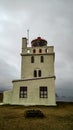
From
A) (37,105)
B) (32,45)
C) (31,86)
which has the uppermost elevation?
(32,45)

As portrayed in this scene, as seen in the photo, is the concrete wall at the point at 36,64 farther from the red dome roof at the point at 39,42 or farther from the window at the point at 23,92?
the window at the point at 23,92

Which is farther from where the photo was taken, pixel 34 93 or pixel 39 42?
pixel 39 42

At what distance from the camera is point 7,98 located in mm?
32156

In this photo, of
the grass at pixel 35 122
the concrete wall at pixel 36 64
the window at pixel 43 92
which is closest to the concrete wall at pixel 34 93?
the window at pixel 43 92

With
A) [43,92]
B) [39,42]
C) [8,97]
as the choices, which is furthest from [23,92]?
[39,42]

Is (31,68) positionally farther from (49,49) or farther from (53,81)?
(53,81)

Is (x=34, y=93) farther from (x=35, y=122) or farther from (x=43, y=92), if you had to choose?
(x=35, y=122)

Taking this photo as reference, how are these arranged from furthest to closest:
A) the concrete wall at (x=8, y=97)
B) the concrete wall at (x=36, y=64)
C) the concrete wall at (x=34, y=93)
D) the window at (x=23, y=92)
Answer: the concrete wall at (x=36, y=64) < the concrete wall at (x=8, y=97) < the window at (x=23, y=92) < the concrete wall at (x=34, y=93)

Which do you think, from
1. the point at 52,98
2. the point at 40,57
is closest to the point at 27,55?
the point at 40,57

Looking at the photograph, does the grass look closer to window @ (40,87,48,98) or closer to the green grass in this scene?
the green grass

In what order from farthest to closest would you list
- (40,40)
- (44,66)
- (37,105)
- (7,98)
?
(40,40)
(44,66)
(7,98)
(37,105)

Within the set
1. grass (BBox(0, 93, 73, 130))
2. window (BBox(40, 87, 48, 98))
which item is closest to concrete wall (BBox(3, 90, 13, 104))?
window (BBox(40, 87, 48, 98))

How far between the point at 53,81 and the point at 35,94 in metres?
3.77

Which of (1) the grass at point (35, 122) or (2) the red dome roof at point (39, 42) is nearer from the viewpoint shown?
(1) the grass at point (35, 122)
